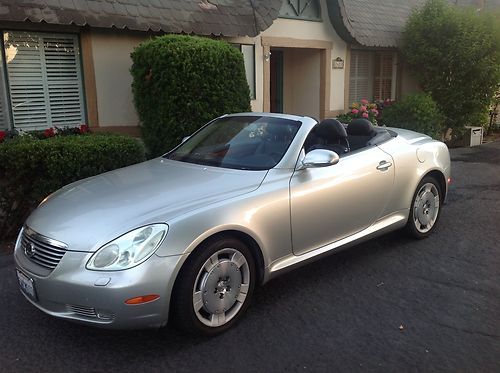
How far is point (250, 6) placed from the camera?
938 centimetres

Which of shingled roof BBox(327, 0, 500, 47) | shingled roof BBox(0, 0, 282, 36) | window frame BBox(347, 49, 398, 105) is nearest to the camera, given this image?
shingled roof BBox(0, 0, 282, 36)

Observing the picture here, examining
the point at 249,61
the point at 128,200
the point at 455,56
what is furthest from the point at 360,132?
the point at 455,56

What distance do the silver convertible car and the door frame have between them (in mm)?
5855

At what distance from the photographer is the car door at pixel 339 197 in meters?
3.84

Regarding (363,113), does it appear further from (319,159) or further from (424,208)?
(319,159)

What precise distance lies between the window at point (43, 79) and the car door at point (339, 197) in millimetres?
5281

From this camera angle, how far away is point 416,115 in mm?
10938

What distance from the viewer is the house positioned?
731 cm

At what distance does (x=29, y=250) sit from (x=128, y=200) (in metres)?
0.74

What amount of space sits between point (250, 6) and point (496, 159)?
6007mm

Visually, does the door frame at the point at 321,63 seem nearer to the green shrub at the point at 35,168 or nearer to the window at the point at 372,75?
the window at the point at 372,75

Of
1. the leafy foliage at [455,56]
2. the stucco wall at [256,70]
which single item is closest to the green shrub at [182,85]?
the stucco wall at [256,70]

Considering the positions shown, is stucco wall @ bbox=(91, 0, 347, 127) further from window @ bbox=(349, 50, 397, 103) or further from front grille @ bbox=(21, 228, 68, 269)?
front grille @ bbox=(21, 228, 68, 269)

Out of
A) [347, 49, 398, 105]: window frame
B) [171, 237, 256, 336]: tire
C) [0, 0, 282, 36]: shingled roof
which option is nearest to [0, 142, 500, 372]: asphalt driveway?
[171, 237, 256, 336]: tire
